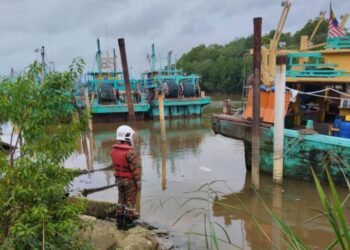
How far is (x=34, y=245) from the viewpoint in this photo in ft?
10.2

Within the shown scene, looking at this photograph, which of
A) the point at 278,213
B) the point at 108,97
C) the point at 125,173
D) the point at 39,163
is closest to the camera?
the point at 39,163

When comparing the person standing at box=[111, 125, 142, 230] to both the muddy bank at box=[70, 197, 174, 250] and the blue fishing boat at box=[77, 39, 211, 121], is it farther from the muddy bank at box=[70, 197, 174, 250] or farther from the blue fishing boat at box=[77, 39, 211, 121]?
→ the blue fishing boat at box=[77, 39, 211, 121]

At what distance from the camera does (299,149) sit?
9.19 metres

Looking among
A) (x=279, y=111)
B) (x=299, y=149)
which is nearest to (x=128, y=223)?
(x=279, y=111)

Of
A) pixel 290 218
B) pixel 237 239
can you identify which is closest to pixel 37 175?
pixel 237 239

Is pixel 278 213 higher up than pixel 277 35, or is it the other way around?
pixel 277 35

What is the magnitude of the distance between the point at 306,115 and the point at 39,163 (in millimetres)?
8988

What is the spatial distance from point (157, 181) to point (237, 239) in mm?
4508

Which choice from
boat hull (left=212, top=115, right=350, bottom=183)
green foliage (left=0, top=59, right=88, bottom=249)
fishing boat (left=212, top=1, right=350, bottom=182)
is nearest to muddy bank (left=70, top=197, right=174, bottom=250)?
green foliage (left=0, top=59, right=88, bottom=249)

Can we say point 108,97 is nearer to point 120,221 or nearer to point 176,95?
point 176,95

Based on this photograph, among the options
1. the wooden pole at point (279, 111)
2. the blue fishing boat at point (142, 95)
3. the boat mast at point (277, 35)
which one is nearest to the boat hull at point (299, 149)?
the wooden pole at point (279, 111)

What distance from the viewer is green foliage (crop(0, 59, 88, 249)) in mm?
3117

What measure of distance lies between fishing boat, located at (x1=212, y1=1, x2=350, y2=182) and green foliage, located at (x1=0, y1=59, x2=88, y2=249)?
5879 millimetres

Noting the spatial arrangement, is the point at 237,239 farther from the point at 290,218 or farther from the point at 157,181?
the point at 157,181
